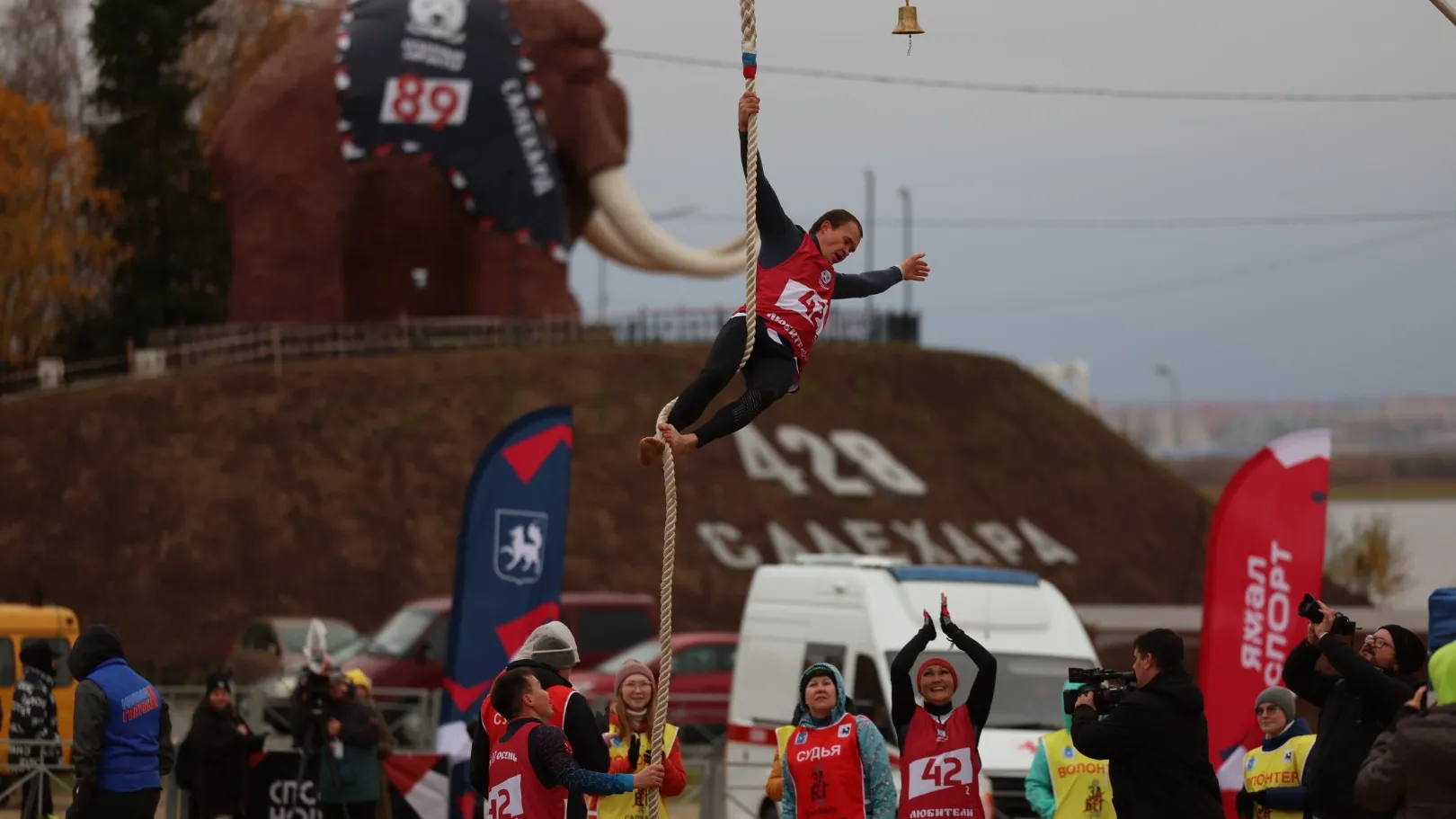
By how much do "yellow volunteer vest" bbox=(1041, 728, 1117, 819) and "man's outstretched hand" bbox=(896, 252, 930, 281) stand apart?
2.57 metres

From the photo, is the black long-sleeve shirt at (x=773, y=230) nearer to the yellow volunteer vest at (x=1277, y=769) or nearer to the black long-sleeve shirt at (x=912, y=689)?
the black long-sleeve shirt at (x=912, y=689)

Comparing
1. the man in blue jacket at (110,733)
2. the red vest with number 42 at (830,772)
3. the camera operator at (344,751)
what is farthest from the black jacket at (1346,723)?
the camera operator at (344,751)

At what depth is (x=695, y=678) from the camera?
25.2 metres

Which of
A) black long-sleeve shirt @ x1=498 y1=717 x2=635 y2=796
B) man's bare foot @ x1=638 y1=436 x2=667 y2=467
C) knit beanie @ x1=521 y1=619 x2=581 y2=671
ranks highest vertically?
man's bare foot @ x1=638 y1=436 x2=667 y2=467

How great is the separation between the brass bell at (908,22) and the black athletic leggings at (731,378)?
4.99 ft

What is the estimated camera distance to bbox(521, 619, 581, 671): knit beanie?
8766mm

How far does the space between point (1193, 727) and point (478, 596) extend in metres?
8.37

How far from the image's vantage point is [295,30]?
6159cm

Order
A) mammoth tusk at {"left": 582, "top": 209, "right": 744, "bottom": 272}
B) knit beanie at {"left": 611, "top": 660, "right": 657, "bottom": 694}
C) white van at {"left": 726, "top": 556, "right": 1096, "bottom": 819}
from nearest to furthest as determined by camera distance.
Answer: knit beanie at {"left": 611, "top": 660, "right": 657, "bottom": 694} < white van at {"left": 726, "top": 556, "right": 1096, "bottom": 819} < mammoth tusk at {"left": 582, "top": 209, "right": 744, "bottom": 272}

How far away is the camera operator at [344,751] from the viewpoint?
1376 cm

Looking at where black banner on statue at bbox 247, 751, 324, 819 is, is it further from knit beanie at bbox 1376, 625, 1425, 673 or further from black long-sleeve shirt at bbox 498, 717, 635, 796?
knit beanie at bbox 1376, 625, 1425, 673

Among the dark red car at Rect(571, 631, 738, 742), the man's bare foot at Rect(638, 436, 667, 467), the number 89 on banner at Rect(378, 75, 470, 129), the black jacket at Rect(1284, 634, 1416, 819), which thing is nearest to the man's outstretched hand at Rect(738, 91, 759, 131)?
the man's bare foot at Rect(638, 436, 667, 467)

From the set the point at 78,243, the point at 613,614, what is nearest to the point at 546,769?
the point at 613,614

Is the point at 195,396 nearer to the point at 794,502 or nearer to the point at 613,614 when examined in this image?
the point at 794,502
